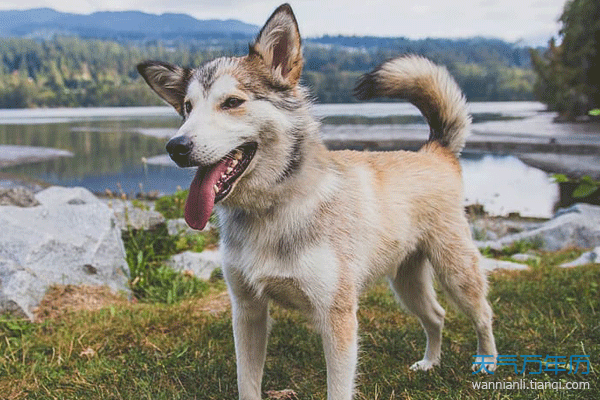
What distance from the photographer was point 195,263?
24.2 feet

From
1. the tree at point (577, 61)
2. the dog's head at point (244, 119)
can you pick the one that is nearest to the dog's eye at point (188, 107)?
the dog's head at point (244, 119)

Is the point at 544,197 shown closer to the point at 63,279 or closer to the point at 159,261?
the point at 159,261

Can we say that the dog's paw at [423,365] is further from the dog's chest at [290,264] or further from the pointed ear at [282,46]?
the pointed ear at [282,46]

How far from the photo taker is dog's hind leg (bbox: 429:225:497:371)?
13.3 ft

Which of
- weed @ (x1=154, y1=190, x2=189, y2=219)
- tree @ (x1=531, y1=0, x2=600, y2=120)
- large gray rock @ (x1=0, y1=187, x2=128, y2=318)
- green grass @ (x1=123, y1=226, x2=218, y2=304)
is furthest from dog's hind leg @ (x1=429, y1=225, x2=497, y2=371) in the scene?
tree @ (x1=531, y1=0, x2=600, y2=120)

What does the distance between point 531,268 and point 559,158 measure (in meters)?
20.7

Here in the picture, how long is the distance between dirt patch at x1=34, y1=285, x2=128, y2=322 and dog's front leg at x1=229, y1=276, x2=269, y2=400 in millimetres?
2570

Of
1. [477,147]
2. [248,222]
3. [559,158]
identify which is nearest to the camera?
[248,222]

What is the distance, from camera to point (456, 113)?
4477 millimetres

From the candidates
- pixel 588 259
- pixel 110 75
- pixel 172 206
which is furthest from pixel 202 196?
pixel 110 75

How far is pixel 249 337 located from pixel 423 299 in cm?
154

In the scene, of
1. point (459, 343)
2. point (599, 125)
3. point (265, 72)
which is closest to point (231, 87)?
point (265, 72)

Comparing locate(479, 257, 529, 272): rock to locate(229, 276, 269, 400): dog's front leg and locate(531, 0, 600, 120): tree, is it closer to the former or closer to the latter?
locate(229, 276, 269, 400): dog's front leg

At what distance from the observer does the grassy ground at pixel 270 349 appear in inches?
157
